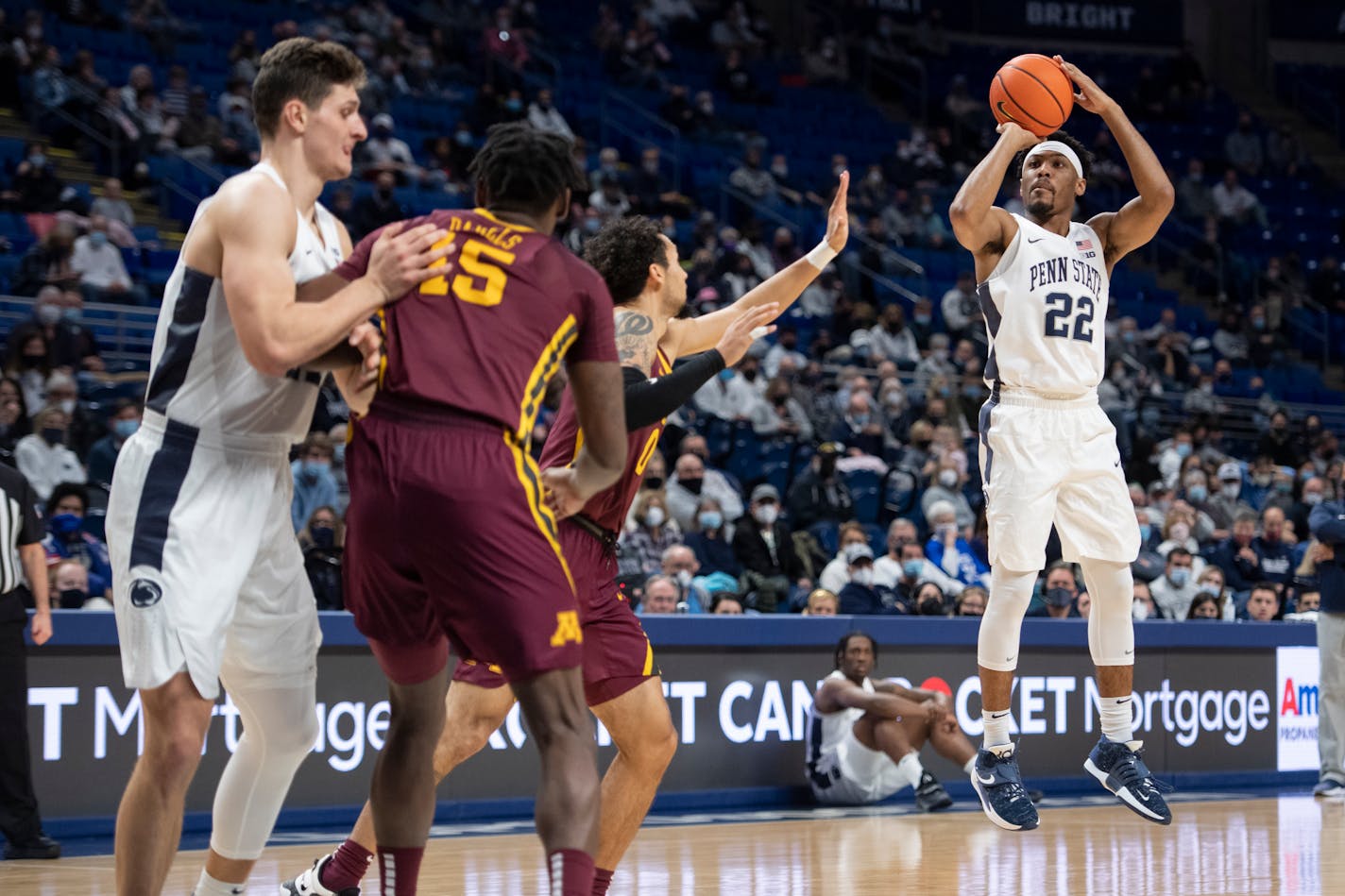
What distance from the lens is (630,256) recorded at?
6180 mm

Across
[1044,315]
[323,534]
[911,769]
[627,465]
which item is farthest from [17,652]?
[911,769]

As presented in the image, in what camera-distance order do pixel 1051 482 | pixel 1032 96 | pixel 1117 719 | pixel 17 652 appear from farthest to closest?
1. pixel 17 652
2. pixel 1117 719
3. pixel 1051 482
4. pixel 1032 96

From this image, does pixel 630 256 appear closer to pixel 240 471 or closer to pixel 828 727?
pixel 240 471

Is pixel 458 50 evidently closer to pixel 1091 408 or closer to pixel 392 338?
pixel 1091 408

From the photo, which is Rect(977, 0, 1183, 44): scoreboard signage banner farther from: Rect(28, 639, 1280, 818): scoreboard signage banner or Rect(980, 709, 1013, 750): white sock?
Rect(980, 709, 1013, 750): white sock

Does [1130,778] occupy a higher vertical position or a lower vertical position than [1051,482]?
lower

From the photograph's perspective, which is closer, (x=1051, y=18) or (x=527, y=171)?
(x=527, y=171)

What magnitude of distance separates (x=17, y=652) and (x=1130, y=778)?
5.70 m

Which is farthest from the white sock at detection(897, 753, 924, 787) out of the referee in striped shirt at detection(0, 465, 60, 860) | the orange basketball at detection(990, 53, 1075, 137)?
the orange basketball at detection(990, 53, 1075, 137)

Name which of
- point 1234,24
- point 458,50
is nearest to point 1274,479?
point 458,50

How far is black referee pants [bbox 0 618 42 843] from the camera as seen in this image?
29.2 ft

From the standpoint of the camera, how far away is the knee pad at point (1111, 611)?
711cm

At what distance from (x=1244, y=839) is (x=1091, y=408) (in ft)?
12.7

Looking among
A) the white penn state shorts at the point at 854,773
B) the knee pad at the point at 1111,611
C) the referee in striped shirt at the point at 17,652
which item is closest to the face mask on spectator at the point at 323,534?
the referee in striped shirt at the point at 17,652
